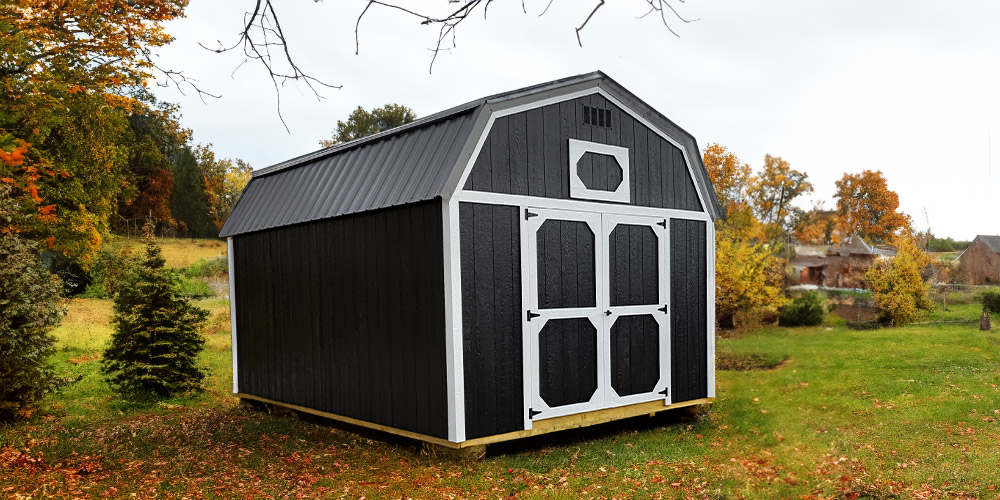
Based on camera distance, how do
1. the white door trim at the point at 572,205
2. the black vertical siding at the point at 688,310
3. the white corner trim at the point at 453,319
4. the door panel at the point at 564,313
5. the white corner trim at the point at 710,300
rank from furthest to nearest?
the white corner trim at the point at 710,300, the black vertical siding at the point at 688,310, the door panel at the point at 564,313, the white door trim at the point at 572,205, the white corner trim at the point at 453,319

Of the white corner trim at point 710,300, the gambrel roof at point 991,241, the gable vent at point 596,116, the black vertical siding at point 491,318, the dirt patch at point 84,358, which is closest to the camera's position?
the black vertical siding at point 491,318

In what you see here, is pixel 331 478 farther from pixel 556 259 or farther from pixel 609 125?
pixel 609 125

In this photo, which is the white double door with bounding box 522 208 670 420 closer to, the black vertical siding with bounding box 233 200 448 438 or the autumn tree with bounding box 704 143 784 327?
the black vertical siding with bounding box 233 200 448 438

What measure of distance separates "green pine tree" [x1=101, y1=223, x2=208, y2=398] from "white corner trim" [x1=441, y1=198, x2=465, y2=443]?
618 centimetres

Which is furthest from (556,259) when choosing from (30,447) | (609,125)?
(30,447)

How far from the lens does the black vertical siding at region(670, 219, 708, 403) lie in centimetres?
862

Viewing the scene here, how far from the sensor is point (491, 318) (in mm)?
6871

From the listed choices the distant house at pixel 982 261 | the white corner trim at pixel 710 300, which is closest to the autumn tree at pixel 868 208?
the distant house at pixel 982 261

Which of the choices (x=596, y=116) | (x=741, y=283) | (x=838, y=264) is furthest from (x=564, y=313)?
(x=838, y=264)

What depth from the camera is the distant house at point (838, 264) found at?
30.3 metres

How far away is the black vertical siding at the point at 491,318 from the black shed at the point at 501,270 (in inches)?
0.6

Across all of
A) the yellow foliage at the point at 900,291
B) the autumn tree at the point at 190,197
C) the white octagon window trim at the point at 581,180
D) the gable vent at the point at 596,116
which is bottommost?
the yellow foliage at the point at 900,291

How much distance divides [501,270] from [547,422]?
171cm

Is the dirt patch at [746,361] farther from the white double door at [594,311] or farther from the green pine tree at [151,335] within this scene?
the green pine tree at [151,335]
